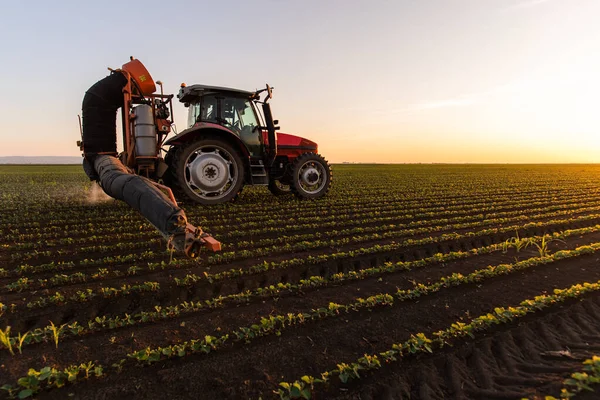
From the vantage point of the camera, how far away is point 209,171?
26.1 ft

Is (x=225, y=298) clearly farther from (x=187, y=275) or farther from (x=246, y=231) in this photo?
(x=246, y=231)

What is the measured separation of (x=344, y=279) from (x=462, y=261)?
1.79 meters

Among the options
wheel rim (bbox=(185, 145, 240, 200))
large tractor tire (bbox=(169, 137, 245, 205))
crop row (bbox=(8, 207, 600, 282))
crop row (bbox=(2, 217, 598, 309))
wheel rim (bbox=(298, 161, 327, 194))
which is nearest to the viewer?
crop row (bbox=(2, 217, 598, 309))

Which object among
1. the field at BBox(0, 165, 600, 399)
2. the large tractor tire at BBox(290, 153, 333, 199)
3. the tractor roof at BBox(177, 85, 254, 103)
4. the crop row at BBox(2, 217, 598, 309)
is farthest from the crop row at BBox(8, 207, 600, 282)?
the tractor roof at BBox(177, 85, 254, 103)

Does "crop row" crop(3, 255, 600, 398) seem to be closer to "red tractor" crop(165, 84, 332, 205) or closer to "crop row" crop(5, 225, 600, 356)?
"crop row" crop(5, 225, 600, 356)

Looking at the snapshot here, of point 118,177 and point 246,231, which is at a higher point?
point 118,177

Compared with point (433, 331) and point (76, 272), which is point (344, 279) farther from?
point (76, 272)

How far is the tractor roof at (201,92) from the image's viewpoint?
8.05 metres

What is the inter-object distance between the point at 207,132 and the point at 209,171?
92 cm

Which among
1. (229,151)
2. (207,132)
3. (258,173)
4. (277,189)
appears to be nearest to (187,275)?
(229,151)

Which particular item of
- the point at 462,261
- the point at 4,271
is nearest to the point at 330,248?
the point at 462,261

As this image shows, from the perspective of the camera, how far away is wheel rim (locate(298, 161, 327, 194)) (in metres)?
9.64

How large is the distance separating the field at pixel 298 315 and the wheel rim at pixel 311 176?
3749 millimetres

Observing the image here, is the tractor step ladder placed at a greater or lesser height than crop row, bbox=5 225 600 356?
greater
